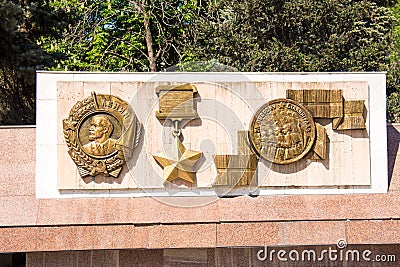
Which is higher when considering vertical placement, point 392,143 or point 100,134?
point 100,134

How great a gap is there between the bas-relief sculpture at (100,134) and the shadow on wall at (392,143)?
3523mm

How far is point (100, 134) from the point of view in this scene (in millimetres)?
7797

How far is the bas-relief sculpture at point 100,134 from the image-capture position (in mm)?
7777

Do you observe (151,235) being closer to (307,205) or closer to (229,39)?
(307,205)

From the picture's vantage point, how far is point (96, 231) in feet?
24.7

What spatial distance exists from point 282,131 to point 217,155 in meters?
0.91

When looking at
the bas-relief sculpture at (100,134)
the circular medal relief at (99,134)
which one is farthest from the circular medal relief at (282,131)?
the circular medal relief at (99,134)

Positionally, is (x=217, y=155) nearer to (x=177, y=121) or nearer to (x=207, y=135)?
(x=207, y=135)

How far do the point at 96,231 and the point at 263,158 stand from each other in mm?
2325

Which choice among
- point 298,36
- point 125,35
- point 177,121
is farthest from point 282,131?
point 125,35

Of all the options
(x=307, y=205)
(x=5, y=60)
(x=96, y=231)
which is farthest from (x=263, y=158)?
(x=5, y=60)

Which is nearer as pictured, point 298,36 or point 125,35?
point 298,36

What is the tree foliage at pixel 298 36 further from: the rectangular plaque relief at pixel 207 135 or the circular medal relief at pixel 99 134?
the circular medal relief at pixel 99 134

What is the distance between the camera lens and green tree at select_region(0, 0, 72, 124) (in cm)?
1159
